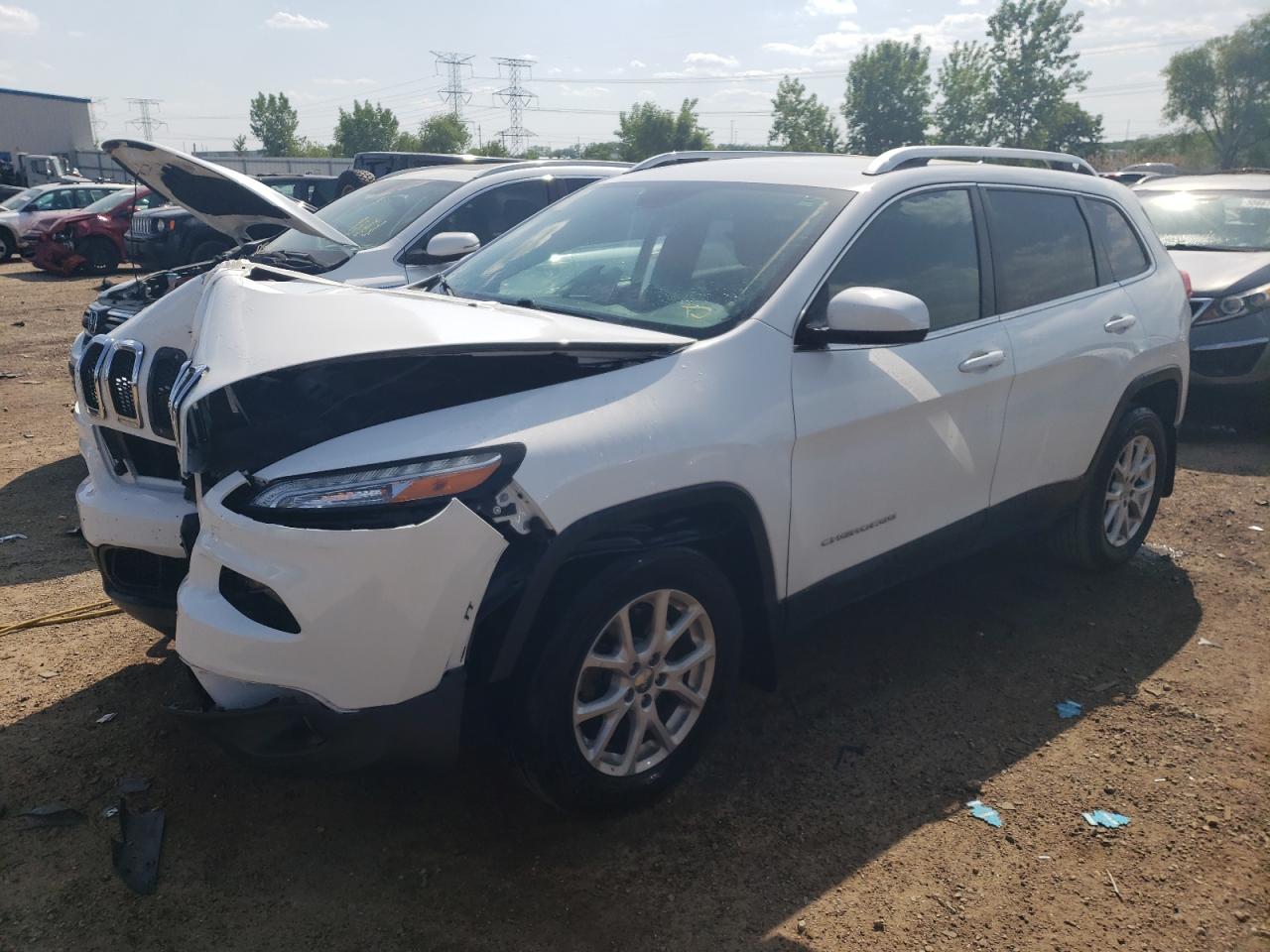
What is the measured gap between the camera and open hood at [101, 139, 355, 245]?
4457 millimetres

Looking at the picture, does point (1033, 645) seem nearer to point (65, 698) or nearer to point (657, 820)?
point (657, 820)

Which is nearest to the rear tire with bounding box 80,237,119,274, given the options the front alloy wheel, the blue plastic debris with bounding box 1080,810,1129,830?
the front alloy wheel

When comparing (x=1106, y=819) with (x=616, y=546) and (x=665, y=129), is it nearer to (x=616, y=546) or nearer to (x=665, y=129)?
(x=616, y=546)

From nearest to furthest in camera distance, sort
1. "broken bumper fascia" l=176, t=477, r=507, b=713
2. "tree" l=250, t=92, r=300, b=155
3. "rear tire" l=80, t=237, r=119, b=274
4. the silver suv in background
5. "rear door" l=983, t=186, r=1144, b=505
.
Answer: "broken bumper fascia" l=176, t=477, r=507, b=713 < "rear door" l=983, t=186, r=1144, b=505 < the silver suv in background < "rear tire" l=80, t=237, r=119, b=274 < "tree" l=250, t=92, r=300, b=155

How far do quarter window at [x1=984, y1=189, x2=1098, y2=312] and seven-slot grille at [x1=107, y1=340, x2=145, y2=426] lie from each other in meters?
3.08

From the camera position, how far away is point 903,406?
3.39 m

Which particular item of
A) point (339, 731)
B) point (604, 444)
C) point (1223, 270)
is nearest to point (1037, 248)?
point (604, 444)

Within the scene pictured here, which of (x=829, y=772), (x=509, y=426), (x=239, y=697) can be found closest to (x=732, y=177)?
(x=509, y=426)

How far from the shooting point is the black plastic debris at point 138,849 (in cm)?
269

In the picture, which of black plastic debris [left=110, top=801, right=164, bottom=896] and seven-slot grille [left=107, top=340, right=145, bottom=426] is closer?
black plastic debris [left=110, top=801, right=164, bottom=896]

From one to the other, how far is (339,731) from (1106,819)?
2281mm

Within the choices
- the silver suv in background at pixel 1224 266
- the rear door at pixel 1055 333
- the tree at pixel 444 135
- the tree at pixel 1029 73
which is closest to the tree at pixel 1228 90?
the tree at pixel 1029 73

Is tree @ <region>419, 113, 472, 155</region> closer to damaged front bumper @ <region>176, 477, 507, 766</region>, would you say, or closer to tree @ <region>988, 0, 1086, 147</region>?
tree @ <region>988, 0, 1086, 147</region>

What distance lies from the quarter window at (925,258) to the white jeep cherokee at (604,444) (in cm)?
1
